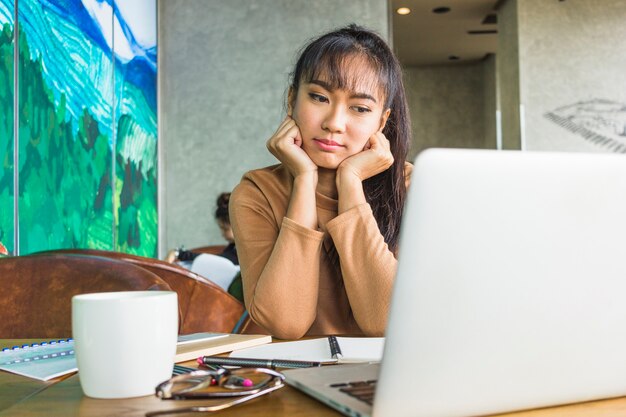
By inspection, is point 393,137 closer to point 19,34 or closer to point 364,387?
point 364,387

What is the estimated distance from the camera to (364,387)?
21.6 inches

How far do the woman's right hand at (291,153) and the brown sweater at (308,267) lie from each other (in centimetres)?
7

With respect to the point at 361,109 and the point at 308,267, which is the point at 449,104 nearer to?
the point at 361,109

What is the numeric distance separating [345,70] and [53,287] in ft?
2.36

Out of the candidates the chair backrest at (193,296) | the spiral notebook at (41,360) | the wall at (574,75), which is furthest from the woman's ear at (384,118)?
the wall at (574,75)

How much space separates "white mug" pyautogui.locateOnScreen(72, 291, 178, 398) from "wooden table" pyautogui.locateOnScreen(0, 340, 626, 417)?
0.01 m

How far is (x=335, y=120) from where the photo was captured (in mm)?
1415

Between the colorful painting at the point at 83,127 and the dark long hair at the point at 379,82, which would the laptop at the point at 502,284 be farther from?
the colorful painting at the point at 83,127

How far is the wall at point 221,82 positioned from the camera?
18.3 feet

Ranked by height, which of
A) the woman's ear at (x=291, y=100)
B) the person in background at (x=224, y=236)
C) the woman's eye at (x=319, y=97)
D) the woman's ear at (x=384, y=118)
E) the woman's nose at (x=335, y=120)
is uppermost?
the woman's ear at (x=291, y=100)

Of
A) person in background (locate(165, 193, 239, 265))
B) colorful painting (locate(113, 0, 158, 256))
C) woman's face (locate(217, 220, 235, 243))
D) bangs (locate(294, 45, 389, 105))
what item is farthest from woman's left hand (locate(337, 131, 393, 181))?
woman's face (locate(217, 220, 235, 243))

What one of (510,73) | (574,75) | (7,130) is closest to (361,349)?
(7,130)

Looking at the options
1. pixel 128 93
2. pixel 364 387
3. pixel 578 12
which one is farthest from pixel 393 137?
pixel 578 12

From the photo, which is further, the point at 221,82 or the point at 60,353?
the point at 221,82
